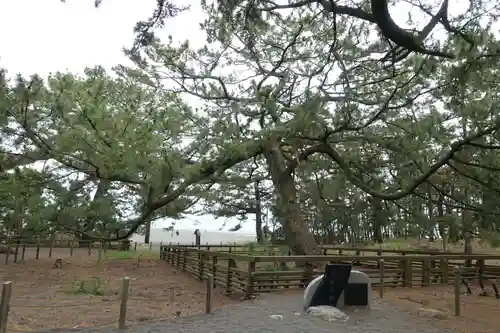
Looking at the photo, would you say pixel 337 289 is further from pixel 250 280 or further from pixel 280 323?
pixel 250 280

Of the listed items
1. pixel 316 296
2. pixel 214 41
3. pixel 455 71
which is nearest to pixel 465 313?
pixel 316 296

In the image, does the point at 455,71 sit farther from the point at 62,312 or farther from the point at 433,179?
the point at 62,312

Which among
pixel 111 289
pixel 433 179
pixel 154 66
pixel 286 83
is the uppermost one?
pixel 154 66

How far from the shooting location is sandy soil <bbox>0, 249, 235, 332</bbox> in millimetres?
6598

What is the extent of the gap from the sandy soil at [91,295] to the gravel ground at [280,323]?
2.70 ft

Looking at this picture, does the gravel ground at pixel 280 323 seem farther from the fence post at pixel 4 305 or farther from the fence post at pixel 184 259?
the fence post at pixel 184 259

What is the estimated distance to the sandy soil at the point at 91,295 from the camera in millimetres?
6598

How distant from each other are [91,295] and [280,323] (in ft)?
17.8

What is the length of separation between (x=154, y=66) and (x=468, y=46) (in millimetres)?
8394

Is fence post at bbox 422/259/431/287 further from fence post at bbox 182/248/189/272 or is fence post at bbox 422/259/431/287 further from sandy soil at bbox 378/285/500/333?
fence post at bbox 182/248/189/272

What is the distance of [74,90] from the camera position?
643cm

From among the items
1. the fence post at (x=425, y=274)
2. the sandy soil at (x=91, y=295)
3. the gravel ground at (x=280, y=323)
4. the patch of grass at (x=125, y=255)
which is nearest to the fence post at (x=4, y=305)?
the gravel ground at (x=280, y=323)

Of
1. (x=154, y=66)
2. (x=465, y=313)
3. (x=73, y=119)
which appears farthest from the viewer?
(x=154, y=66)

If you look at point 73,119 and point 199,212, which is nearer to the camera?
point 73,119
